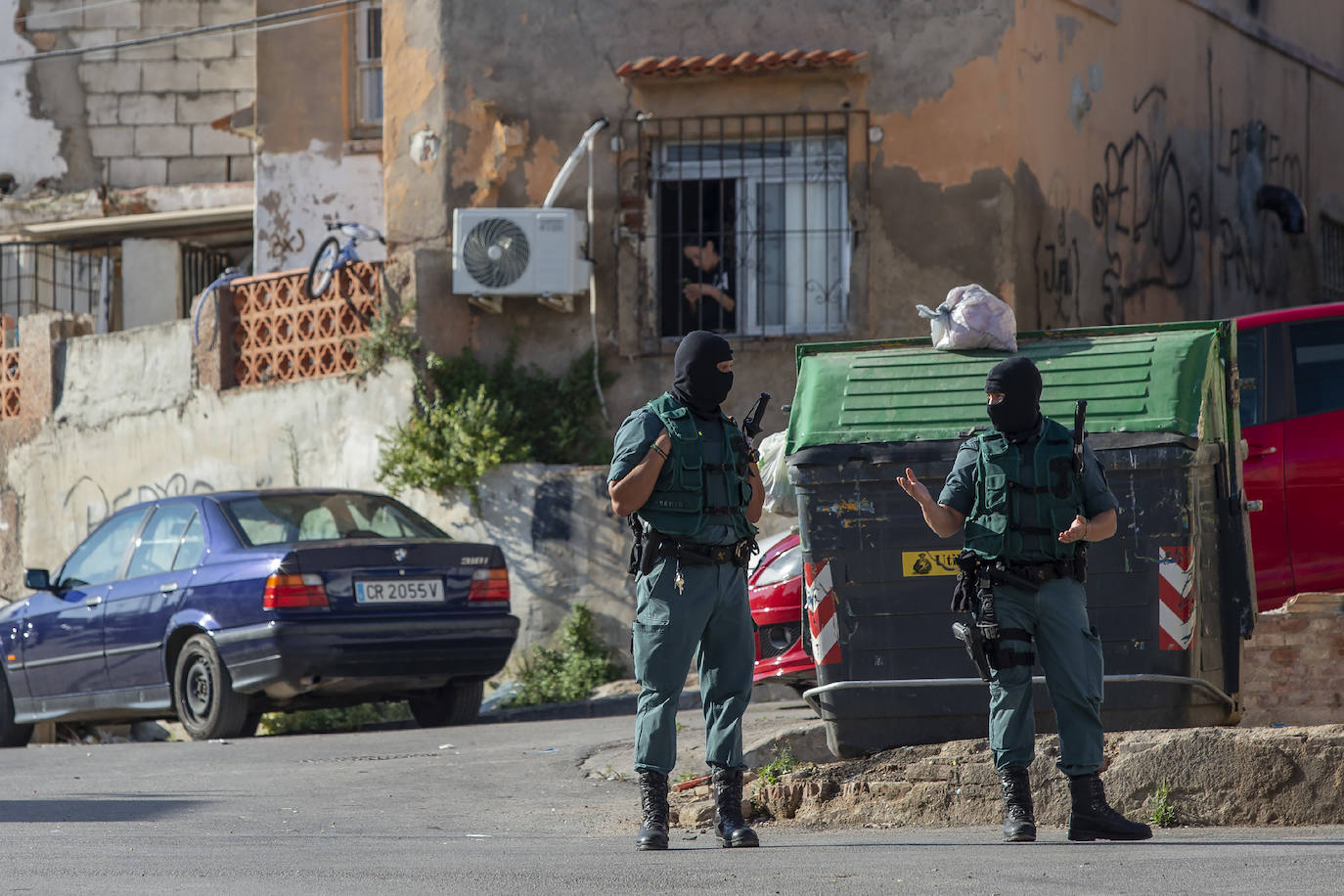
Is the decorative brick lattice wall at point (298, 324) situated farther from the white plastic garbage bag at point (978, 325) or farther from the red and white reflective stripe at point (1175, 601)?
the red and white reflective stripe at point (1175, 601)

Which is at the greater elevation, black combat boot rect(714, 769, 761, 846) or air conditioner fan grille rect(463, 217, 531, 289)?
air conditioner fan grille rect(463, 217, 531, 289)

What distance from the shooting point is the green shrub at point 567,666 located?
40.2 feet

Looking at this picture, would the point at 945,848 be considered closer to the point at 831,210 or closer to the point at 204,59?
the point at 831,210

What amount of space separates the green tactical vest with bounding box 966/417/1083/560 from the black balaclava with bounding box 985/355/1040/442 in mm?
58

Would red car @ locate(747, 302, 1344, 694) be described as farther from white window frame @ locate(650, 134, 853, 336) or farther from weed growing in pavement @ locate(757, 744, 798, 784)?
white window frame @ locate(650, 134, 853, 336)

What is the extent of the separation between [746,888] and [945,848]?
3.32ft

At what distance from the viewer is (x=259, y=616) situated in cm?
955

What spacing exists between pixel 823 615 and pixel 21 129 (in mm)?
16754

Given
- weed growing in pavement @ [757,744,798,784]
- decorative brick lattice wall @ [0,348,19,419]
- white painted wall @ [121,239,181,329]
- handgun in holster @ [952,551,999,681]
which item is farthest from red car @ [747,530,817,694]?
white painted wall @ [121,239,181,329]

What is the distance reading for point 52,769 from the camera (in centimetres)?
880

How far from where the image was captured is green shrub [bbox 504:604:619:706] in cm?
1225

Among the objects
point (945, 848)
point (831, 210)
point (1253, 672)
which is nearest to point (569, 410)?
point (831, 210)

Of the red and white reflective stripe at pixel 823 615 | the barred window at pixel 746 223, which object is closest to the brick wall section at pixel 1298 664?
the red and white reflective stripe at pixel 823 615

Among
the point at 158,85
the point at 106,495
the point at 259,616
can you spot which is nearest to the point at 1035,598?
the point at 259,616
